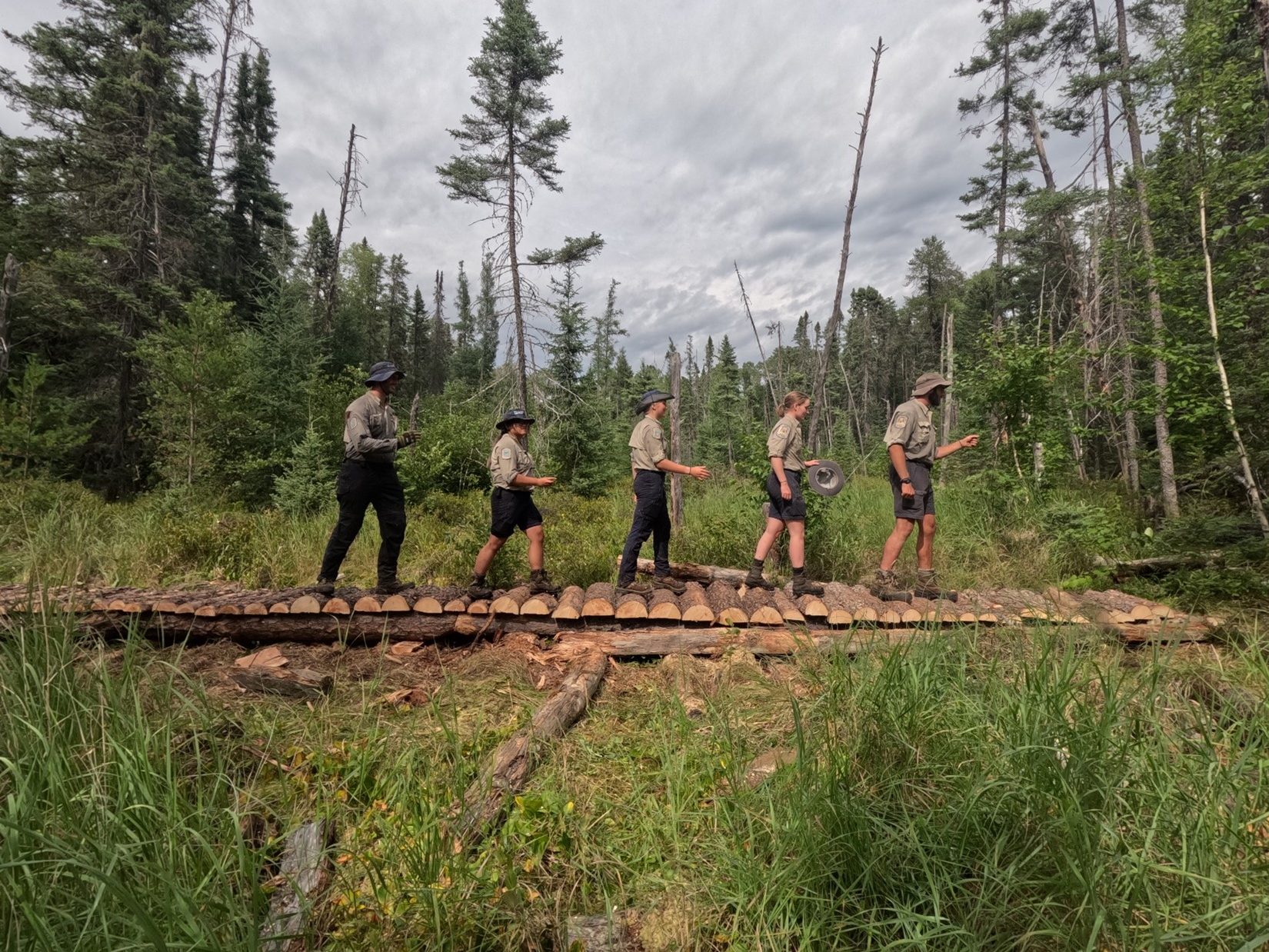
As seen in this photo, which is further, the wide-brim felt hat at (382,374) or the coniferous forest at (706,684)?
the wide-brim felt hat at (382,374)

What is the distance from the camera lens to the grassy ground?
1.43 m

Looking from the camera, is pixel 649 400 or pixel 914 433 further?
pixel 649 400

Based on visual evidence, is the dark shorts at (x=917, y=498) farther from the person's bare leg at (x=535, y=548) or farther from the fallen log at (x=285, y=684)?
the fallen log at (x=285, y=684)

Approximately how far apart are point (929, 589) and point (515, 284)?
11.6 m

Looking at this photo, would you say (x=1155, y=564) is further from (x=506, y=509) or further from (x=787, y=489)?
(x=506, y=509)

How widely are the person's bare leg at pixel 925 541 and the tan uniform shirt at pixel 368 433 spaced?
17.3 feet

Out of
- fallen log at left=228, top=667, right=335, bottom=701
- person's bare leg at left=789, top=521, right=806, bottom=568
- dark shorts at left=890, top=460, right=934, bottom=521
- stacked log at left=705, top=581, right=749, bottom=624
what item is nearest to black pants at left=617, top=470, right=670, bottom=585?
stacked log at left=705, top=581, right=749, bottom=624

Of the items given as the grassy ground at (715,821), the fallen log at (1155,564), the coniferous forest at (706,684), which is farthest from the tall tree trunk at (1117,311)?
the grassy ground at (715,821)

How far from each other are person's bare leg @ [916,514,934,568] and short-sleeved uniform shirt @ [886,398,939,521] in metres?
0.08

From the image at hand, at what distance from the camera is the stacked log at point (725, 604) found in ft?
13.8

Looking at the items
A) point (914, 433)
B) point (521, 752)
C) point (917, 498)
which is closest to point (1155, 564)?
point (917, 498)

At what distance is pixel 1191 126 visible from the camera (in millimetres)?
4750

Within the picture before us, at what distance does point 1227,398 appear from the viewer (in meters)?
4.53

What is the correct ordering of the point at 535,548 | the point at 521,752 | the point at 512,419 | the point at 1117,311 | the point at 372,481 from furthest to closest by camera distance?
the point at 1117,311, the point at 512,419, the point at 535,548, the point at 372,481, the point at 521,752
